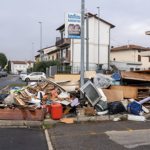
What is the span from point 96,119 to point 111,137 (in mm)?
1803

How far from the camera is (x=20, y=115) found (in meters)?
6.25

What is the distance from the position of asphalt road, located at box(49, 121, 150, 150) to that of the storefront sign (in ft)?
13.2

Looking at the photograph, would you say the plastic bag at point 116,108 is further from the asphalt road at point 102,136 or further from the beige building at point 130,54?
the beige building at point 130,54

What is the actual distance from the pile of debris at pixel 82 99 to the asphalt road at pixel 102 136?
2.40 ft

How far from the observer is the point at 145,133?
17.6 feet

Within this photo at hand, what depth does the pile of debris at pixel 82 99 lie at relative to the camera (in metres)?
6.41

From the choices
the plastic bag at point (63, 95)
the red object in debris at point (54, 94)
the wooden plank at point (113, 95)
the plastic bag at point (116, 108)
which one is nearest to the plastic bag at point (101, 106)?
the plastic bag at point (116, 108)

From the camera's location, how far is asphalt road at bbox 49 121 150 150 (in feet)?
14.4

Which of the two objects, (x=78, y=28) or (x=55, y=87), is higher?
(x=78, y=28)

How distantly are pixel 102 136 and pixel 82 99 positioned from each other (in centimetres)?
269

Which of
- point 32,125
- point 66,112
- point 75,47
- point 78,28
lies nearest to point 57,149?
point 32,125

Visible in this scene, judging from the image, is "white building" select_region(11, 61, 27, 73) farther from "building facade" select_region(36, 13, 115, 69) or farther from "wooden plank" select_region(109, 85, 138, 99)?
"wooden plank" select_region(109, 85, 138, 99)

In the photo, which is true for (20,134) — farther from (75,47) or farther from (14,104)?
(75,47)

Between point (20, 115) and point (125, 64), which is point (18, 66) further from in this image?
point (20, 115)
